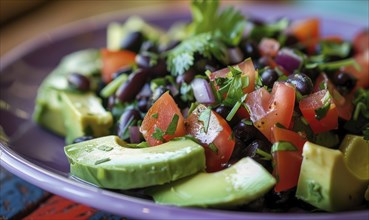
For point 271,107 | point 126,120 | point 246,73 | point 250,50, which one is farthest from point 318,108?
point 126,120

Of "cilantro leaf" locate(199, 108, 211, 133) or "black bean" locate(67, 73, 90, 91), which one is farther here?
"black bean" locate(67, 73, 90, 91)

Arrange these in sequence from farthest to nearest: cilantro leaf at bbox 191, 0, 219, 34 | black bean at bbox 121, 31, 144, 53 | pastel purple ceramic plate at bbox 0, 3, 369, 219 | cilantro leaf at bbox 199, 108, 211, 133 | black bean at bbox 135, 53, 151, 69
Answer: black bean at bbox 121, 31, 144, 53 → cilantro leaf at bbox 191, 0, 219, 34 → black bean at bbox 135, 53, 151, 69 → cilantro leaf at bbox 199, 108, 211, 133 → pastel purple ceramic plate at bbox 0, 3, 369, 219

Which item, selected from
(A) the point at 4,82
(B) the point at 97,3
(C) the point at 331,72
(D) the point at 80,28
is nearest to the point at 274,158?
(C) the point at 331,72

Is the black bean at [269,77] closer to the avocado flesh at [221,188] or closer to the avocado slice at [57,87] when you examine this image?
the avocado flesh at [221,188]

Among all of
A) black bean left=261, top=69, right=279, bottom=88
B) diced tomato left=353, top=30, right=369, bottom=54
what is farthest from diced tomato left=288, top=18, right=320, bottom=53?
black bean left=261, top=69, right=279, bottom=88

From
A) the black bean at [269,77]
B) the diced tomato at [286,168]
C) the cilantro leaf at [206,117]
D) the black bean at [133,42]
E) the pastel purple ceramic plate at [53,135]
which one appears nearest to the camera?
the pastel purple ceramic plate at [53,135]

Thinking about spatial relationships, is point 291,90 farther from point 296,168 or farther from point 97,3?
point 97,3

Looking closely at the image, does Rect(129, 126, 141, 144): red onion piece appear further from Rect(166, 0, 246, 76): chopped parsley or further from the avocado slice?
the avocado slice

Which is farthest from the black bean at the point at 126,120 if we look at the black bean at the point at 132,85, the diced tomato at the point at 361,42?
the diced tomato at the point at 361,42

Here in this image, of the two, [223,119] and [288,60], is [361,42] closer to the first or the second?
[288,60]
